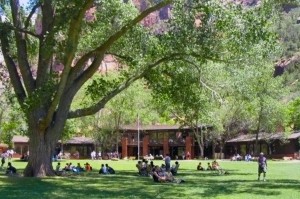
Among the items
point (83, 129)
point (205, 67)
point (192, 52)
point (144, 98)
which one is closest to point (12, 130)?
point (83, 129)

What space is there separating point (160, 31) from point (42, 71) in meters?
6.56

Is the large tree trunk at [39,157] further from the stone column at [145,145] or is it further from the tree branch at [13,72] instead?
the stone column at [145,145]

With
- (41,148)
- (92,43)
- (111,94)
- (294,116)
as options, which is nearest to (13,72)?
(41,148)

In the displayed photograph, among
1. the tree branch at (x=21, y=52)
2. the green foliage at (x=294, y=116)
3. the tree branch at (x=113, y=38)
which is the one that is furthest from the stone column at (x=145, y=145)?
the tree branch at (x=21, y=52)

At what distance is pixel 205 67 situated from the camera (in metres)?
31.9

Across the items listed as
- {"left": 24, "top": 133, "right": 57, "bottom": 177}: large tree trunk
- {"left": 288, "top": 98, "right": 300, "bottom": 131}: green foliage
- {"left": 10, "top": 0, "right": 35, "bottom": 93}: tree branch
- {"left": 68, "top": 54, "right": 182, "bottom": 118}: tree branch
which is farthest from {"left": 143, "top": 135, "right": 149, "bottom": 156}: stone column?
{"left": 10, "top": 0, "right": 35, "bottom": 93}: tree branch

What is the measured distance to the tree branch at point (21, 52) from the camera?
27922mm

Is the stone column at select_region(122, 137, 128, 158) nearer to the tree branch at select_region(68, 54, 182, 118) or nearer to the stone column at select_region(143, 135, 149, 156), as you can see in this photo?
the stone column at select_region(143, 135, 149, 156)

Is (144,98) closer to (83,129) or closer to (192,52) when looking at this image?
(83,129)

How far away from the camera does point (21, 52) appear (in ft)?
91.7

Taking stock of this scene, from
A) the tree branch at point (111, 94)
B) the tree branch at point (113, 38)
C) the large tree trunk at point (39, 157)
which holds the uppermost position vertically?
the tree branch at point (113, 38)

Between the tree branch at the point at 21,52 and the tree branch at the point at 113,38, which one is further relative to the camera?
the tree branch at the point at 21,52

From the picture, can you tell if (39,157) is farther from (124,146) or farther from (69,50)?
(124,146)

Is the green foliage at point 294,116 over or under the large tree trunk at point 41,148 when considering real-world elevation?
over
